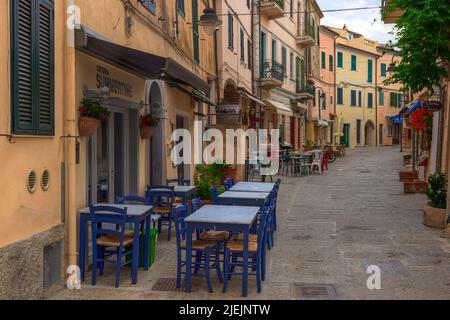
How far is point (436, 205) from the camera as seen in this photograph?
971 cm

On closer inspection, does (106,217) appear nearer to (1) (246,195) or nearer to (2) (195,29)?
(1) (246,195)

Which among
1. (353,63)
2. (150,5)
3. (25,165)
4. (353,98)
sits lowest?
(25,165)

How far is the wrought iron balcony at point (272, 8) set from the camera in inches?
877

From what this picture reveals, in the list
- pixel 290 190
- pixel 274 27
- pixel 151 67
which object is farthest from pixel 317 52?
pixel 151 67

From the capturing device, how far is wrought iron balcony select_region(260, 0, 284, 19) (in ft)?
73.1

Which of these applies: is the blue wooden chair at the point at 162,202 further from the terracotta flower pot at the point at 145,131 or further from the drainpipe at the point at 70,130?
the drainpipe at the point at 70,130

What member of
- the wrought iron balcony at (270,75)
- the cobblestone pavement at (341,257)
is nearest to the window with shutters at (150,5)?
the cobblestone pavement at (341,257)

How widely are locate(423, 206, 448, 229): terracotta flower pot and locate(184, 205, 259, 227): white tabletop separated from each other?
446 cm

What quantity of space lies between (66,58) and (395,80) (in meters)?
5.88

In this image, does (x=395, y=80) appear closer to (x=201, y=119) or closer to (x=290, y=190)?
(x=201, y=119)

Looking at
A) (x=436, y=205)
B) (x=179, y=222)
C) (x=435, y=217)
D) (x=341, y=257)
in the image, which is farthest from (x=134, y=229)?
(x=436, y=205)

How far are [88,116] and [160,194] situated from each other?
9.43 ft
